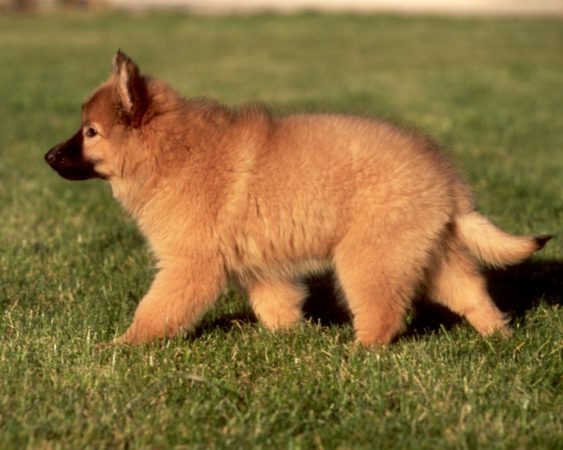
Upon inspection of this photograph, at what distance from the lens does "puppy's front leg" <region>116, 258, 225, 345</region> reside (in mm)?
4176

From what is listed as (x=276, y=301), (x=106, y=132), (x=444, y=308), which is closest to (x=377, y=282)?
(x=276, y=301)

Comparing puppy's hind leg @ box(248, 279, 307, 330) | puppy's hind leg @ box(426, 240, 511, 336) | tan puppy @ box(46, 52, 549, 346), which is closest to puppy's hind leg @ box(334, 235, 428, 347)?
tan puppy @ box(46, 52, 549, 346)

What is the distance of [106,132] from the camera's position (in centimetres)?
440

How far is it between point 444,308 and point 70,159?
7.05ft

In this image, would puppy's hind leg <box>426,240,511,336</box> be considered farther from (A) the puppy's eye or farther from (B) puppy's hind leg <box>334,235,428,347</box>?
(A) the puppy's eye

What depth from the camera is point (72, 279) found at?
5305mm

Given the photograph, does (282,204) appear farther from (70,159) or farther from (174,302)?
(70,159)

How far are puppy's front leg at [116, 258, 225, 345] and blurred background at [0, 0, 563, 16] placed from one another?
1064 inches

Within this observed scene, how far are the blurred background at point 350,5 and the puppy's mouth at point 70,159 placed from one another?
26602 mm

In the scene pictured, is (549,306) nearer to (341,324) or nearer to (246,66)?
(341,324)

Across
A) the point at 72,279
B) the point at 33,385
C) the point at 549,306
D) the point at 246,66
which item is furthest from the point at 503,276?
the point at 246,66

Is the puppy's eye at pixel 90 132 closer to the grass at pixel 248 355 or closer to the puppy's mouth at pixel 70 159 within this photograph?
the puppy's mouth at pixel 70 159

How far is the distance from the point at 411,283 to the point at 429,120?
770 cm

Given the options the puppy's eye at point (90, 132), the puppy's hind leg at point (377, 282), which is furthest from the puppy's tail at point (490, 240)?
the puppy's eye at point (90, 132)
